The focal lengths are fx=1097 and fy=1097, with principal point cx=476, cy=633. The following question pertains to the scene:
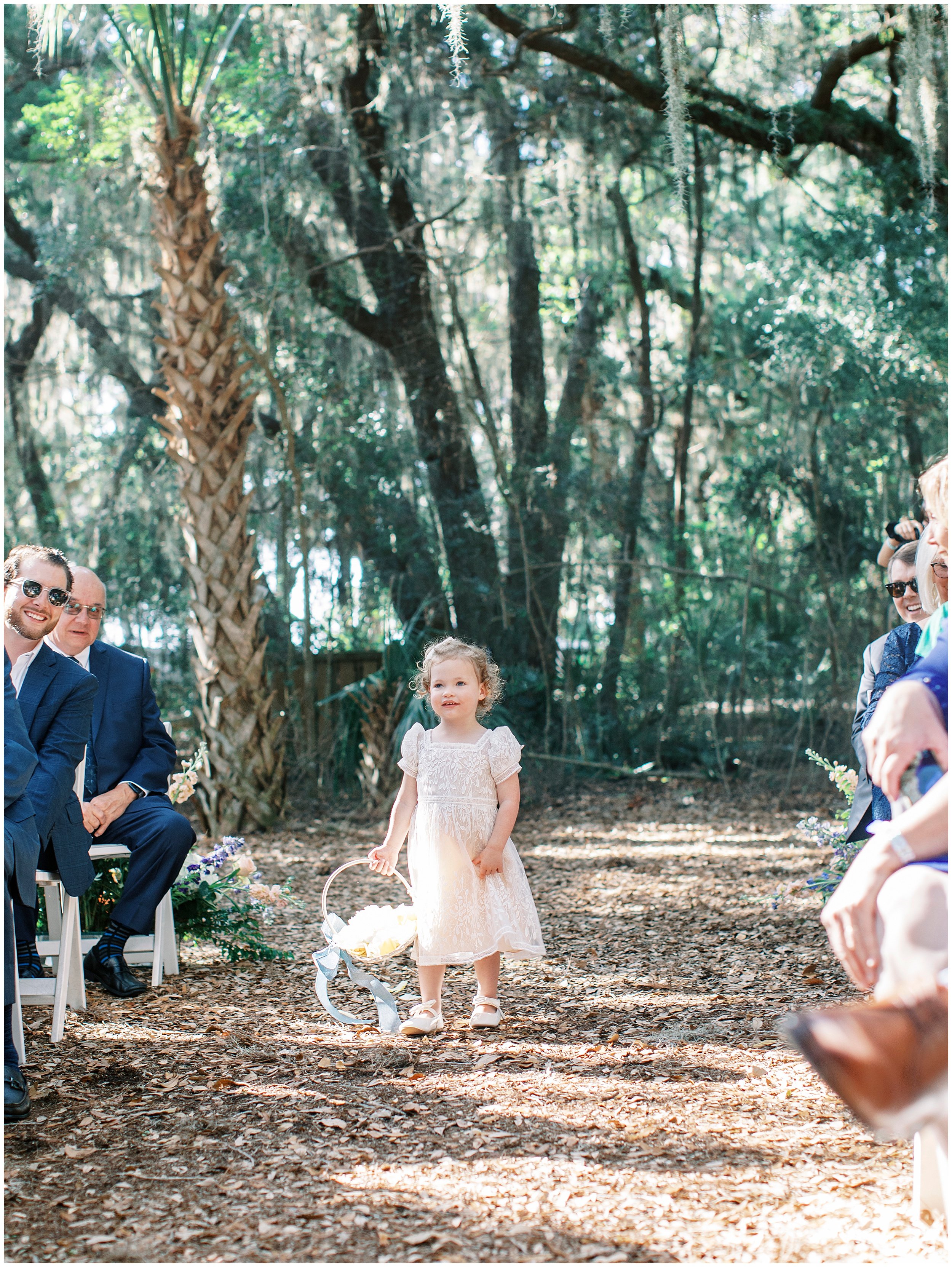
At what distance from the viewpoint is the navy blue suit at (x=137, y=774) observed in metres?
3.77

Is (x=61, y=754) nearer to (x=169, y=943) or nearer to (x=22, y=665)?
(x=22, y=665)

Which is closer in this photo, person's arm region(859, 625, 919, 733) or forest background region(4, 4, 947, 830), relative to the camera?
person's arm region(859, 625, 919, 733)

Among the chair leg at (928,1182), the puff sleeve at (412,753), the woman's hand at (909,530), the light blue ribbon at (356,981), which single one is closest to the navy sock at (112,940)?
the light blue ribbon at (356,981)

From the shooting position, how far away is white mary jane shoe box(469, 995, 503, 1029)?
11.2 feet

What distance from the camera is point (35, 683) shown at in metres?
3.23

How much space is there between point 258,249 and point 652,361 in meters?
4.06

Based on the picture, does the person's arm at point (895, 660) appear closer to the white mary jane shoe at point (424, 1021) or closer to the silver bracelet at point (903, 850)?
the silver bracelet at point (903, 850)

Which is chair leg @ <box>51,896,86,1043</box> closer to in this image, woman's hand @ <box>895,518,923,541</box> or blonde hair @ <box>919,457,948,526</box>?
blonde hair @ <box>919,457,948,526</box>

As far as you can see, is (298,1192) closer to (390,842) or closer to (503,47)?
(390,842)

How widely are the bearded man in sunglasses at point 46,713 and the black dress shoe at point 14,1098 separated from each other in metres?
0.46

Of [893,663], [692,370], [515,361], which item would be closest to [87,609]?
[893,663]

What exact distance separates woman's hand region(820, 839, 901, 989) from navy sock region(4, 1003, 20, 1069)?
202cm

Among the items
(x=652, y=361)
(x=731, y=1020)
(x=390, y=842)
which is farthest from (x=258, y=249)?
(x=731, y=1020)

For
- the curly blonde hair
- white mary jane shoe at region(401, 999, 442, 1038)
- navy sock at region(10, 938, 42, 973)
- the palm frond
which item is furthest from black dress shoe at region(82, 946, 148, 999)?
the palm frond
